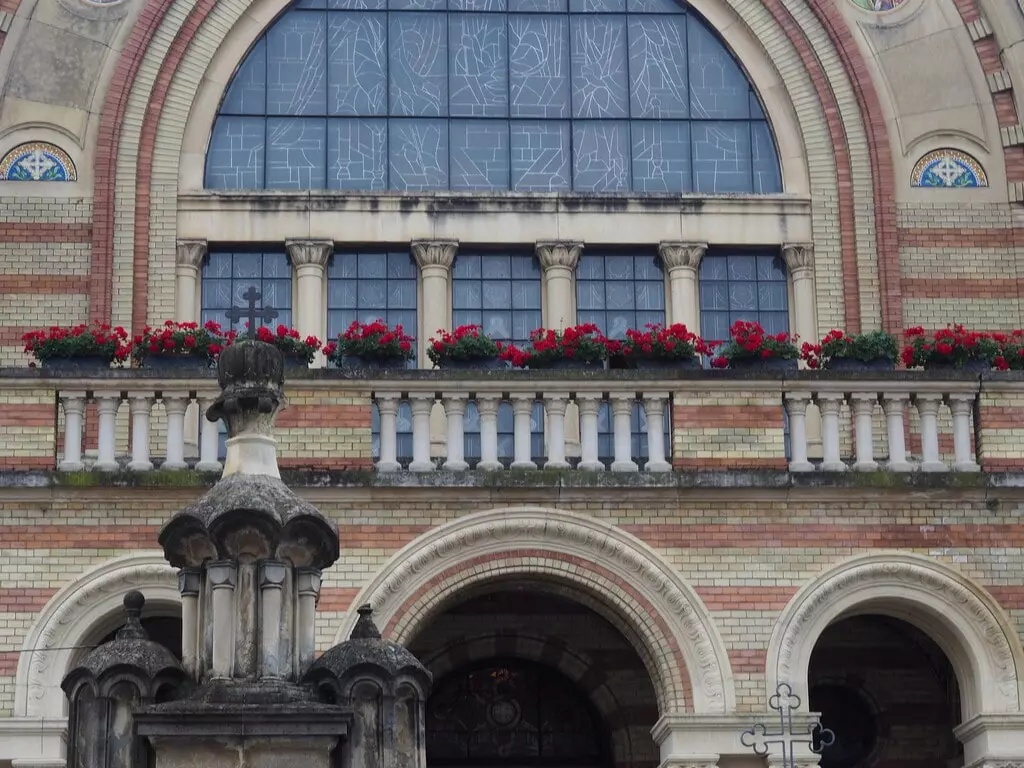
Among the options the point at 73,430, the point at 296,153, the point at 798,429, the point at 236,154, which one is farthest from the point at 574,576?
the point at 236,154

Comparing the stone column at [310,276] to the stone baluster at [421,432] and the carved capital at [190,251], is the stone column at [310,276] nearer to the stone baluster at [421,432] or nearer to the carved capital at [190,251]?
the carved capital at [190,251]

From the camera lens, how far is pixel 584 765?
24922mm

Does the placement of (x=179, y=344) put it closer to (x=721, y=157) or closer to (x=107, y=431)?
(x=107, y=431)

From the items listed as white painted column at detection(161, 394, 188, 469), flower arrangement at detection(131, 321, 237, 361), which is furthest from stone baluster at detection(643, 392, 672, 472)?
white painted column at detection(161, 394, 188, 469)

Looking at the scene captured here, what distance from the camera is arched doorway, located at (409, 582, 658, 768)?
24.3 meters

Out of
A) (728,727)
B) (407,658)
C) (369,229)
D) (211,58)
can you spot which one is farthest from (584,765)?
(407,658)

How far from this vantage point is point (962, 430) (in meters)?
21.7

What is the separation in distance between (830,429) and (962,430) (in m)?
1.20

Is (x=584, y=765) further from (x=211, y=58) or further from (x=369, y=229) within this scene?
(x=211, y=58)

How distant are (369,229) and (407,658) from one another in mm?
12498

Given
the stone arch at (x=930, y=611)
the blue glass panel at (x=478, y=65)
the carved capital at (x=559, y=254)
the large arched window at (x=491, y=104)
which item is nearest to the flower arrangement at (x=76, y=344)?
the large arched window at (x=491, y=104)

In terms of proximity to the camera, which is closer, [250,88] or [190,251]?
[190,251]

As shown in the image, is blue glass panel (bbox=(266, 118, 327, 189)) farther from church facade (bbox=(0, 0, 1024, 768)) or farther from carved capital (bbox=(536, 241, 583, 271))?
carved capital (bbox=(536, 241, 583, 271))

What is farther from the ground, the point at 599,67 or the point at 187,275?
the point at 599,67
